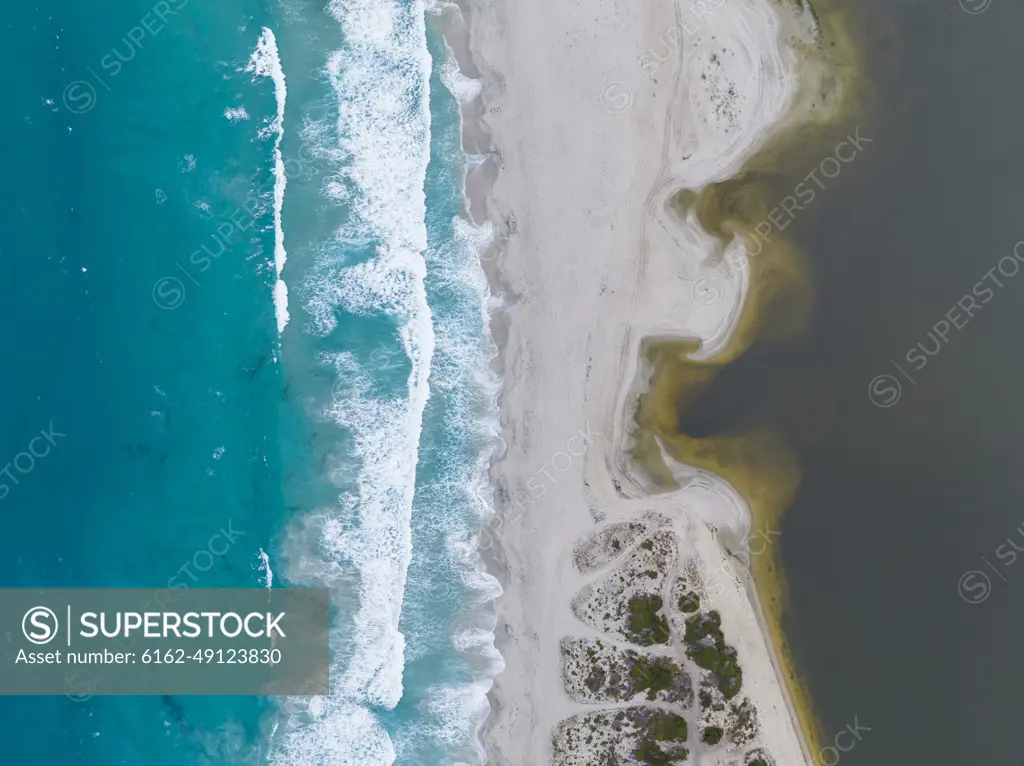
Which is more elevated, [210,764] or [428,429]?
[428,429]

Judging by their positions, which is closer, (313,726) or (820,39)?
(313,726)

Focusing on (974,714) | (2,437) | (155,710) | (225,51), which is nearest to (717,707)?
(974,714)

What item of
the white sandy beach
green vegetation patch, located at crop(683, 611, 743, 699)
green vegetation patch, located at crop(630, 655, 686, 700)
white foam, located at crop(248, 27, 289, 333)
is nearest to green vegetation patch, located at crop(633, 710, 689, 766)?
the white sandy beach

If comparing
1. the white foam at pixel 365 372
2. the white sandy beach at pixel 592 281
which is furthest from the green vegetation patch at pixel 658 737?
the white foam at pixel 365 372

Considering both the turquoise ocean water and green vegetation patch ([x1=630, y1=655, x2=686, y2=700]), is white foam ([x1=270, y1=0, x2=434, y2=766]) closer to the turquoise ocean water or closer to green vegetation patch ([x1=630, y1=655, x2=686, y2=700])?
the turquoise ocean water

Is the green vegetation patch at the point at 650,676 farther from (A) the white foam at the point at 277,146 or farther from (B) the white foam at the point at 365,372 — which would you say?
(A) the white foam at the point at 277,146

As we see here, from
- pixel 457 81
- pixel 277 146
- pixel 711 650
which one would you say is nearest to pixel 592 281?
pixel 457 81

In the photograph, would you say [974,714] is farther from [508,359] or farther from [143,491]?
[143,491]
